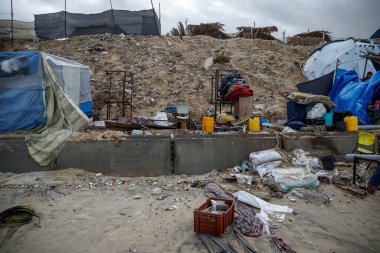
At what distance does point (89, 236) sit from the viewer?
3.53 metres

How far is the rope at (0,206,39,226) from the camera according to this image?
3805 millimetres

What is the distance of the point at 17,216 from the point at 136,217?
1617 millimetres

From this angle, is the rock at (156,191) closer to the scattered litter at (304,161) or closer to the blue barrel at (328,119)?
the scattered litter at (304,161)

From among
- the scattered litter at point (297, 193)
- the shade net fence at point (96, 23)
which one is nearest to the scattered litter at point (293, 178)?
the scattered litter at point (297, 193)

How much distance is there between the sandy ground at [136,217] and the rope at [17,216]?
104 mm

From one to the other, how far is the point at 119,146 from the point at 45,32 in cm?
1302

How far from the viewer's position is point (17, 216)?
153 inches

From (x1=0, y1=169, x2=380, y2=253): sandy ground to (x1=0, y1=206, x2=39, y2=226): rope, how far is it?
10 centimetres

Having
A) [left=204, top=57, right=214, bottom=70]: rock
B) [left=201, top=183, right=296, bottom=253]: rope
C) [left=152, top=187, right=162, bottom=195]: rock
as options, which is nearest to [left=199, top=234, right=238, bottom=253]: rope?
[left=201, top=183, right=296, bottom=253]: rope

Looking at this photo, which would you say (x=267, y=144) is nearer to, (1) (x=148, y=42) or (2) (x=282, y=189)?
(2) (x=282, y=189)

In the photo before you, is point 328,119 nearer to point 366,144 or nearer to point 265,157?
point 366,144

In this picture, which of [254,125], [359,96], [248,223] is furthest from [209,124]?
[359,96]

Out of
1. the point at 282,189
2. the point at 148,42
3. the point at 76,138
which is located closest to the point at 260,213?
the point at 282,189

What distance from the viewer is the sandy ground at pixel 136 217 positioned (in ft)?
11.0
